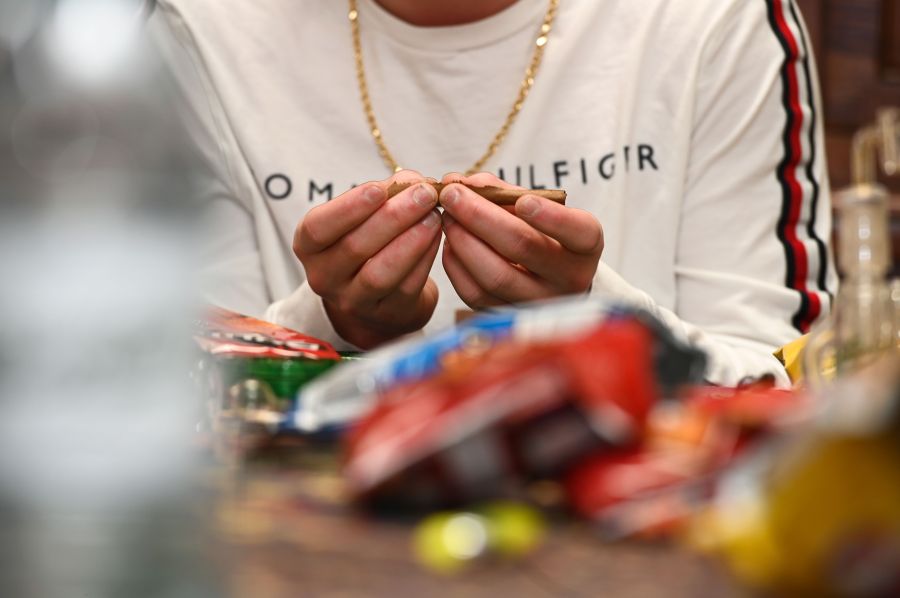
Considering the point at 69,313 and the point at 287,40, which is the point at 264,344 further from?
the point at 69,313

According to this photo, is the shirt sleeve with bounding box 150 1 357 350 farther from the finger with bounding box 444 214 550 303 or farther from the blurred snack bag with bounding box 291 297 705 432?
the blurred snack bag with bounding box 291 297 705 432

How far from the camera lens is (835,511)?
0.70 feet

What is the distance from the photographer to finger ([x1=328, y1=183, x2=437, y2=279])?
27.7 inches

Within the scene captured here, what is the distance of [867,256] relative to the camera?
17.2 inches

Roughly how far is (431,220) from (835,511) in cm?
54

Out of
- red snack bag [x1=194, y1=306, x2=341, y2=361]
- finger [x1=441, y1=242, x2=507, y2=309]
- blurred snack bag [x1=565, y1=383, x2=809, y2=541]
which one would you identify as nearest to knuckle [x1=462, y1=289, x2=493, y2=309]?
finger [x1=441, y1=242, x2=507, y2=309]

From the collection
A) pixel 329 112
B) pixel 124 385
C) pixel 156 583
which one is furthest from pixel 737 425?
pixel 124 385

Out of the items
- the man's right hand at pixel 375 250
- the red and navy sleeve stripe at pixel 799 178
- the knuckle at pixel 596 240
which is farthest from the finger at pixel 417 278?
the red and navy sleeve stripe at pixel 799 178

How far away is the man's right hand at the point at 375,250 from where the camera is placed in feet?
2.33

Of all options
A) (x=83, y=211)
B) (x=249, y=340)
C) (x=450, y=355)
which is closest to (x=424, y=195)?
(x=249, y=340)

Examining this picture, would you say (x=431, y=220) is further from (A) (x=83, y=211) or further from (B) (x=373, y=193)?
(A) (x=83, y=211)

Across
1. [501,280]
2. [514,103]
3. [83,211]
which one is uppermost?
[514,103]

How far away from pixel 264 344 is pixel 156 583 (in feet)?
0.82

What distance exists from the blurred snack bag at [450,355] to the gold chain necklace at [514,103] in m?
0.77
